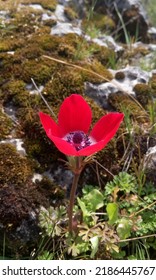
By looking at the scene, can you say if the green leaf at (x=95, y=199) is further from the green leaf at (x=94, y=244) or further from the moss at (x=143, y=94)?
the moss at (x=143, y=94)

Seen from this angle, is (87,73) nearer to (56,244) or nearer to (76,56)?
(76,56)

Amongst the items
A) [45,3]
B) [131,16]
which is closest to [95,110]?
[45,3]

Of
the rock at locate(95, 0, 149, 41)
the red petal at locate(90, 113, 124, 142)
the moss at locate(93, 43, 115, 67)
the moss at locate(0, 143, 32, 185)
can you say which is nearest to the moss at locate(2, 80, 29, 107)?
the moss at locate(0, 143, 32, 185)

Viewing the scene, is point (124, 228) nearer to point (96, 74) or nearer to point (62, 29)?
point (96, 74)

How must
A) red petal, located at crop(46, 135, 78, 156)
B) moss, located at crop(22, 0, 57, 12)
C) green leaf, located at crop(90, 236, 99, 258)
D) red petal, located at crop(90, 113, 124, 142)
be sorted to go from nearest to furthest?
1. red petal, located at crop(46, 135, 78, 156)
2. red petal, located at crop(90, 113, 124, 142)
3. green leaf, located at crop(90, 236, 99, 258)
4. moss, located at crop(22, 0, 57, 12)

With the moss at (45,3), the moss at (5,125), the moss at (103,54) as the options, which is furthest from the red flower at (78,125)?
the moss at (45,3)

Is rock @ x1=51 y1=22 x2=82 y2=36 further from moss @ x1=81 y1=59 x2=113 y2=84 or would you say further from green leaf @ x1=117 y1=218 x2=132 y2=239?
green leaf @ x1=117 y1=218 x2=132 y2=239
